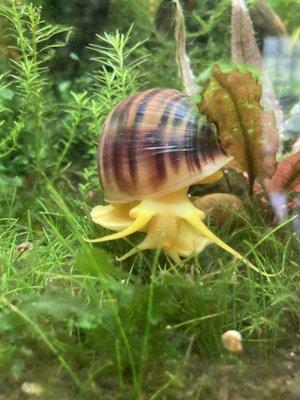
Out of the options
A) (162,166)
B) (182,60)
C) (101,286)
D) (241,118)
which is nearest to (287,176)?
(241,118)

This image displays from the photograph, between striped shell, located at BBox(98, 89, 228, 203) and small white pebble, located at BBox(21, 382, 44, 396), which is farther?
striped shell, located at BBox(98, 89, 228, 203)

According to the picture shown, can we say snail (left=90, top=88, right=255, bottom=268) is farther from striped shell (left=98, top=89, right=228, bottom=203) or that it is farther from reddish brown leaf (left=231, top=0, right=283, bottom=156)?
reddish brown leaf (left=231, top=0, right=283, bottom=156)

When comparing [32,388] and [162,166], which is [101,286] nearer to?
[32,388]

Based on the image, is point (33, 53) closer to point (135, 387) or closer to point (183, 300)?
point (183, 300)

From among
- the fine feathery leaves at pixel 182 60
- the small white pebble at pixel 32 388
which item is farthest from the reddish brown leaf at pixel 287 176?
the small white pebble at pixel 32 388

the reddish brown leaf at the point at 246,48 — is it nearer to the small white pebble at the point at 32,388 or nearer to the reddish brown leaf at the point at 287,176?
the reddish brown leaf at the point at 287,176

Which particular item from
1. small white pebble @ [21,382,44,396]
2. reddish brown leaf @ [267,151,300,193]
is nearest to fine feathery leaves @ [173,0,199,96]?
reddish brown leaf @ [267,151,300,193]

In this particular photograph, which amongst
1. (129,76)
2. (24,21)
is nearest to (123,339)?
(129,76)
